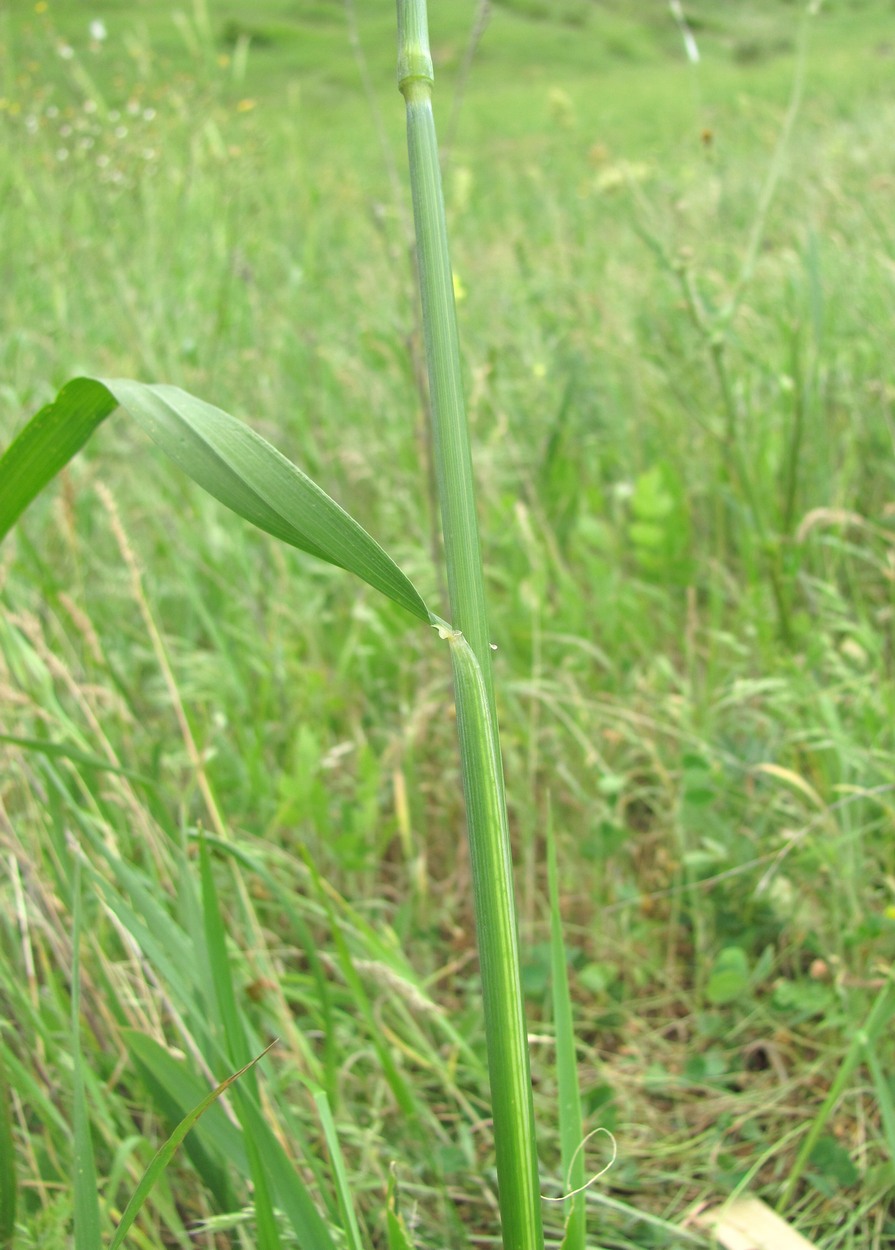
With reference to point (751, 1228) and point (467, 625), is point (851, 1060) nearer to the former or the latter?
point (751, 1228)

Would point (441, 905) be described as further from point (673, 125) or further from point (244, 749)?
point (673, 125)

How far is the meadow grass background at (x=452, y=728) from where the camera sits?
2.50 feet

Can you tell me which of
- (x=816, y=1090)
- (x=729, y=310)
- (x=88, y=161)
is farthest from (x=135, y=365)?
(x=816, y=1090)

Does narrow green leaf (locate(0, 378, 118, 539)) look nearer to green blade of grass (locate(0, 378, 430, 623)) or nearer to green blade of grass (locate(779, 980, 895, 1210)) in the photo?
green blade of grass (locate(0, 378, 430, 623))

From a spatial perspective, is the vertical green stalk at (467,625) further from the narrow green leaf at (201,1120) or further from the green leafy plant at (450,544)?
the narrow green leaf at (201,1120)

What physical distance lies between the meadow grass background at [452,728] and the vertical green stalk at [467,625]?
0.28 metres

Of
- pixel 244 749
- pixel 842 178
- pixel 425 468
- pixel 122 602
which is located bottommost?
pixel 244 749

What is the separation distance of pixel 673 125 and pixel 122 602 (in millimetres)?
6651

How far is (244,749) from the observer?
3.87 ft

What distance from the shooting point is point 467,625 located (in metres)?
0.40

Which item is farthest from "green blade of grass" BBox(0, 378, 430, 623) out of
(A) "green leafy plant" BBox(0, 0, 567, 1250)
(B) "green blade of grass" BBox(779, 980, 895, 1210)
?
(B) "green blade of grass" BBox(779, 980, 895, 1210)

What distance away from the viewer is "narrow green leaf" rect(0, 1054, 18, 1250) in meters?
0.61

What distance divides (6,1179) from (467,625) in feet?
1.60

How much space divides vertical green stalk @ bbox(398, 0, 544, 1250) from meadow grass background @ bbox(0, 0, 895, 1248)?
0.93 ft
